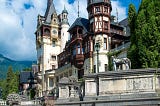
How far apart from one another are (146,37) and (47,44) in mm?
56936

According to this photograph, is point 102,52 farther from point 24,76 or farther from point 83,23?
point 24,76

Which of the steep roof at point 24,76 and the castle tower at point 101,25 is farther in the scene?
the steep roof at point 24,76

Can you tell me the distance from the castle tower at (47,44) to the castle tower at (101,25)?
101 feet

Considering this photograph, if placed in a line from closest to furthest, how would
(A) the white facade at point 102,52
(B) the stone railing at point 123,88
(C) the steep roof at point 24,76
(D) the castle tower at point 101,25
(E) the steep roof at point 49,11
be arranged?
(B) the stone railing at point 123,88, (A) the white facade at point 102,52, (D) the castle tower at point 101,25, (E) the steep roof at point 49,11, (C) the steep roof at point 24,76

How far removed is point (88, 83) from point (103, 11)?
41252 millimetres

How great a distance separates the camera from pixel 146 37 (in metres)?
43.4

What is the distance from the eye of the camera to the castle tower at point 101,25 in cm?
6712

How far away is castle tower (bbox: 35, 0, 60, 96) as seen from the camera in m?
97.2

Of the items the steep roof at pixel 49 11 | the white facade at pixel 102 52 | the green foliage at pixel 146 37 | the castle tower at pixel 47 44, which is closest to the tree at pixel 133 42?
the green foliage at pixel 146 37

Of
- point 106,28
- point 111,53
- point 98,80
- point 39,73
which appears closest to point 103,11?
point 106,28

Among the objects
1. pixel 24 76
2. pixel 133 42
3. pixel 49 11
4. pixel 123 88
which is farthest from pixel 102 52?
pixel 24 76

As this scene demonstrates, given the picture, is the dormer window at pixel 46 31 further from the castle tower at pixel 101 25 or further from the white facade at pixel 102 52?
the white facade at pixel 102 52

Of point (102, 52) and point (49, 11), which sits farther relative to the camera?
point (49, 11)

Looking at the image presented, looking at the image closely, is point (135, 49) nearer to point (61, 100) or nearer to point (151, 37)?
point (151, 37)
